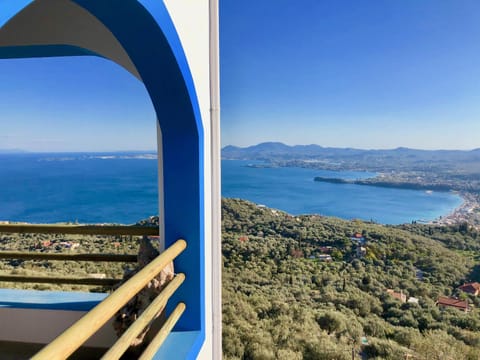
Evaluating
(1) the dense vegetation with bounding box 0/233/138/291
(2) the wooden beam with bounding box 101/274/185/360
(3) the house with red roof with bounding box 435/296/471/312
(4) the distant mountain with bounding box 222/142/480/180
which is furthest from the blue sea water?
(3) the house with red roof with bounding box 435/296/471/312

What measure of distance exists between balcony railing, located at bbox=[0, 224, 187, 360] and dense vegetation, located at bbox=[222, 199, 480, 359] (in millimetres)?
1474

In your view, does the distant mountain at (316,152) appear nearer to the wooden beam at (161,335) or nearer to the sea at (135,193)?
the sea at (135,193)

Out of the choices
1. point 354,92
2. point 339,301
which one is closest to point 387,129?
point 354,92

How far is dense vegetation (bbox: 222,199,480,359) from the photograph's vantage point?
3.61 metres

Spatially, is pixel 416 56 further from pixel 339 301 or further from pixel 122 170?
pixel 122 170

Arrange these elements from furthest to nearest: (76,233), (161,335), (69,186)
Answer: (69,186), (76,233), (161,335)

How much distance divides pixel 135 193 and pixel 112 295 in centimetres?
403

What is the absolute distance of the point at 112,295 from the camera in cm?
112

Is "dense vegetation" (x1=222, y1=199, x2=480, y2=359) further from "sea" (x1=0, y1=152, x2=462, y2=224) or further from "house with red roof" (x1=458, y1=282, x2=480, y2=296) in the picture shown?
"sea" (x1=0, y1=152, x2=462, y2=224)

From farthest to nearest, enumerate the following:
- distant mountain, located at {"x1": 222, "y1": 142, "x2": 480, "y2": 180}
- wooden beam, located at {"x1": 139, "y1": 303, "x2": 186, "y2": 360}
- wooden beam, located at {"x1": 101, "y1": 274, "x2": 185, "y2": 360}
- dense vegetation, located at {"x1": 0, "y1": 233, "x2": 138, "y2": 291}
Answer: distant mountain, located at {"x1": 222, "y1": 142, "x2": 480, "y2": 180} → dense vegetation, located at {"x1": 0, "y1": 233, "x2": 138, "y2": 291} → wooden beam, located at {"x1": 139, "y1": 303, "x2": 186, "y2": 360} → wooden beam, located at {"x1": 101, "y1": 274, "x2": 185, "y2": 360}

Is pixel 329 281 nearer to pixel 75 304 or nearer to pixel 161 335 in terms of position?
pixel 75 304

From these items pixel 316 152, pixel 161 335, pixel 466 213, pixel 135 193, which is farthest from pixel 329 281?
pixel 161 335

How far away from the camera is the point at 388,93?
5.74m

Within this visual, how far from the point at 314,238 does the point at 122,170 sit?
10.8ft
